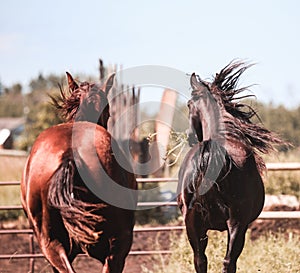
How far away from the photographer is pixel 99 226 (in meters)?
4.85

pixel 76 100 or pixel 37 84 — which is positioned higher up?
pixel 37 84

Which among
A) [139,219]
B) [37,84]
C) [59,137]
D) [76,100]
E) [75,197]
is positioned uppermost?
[37,84]

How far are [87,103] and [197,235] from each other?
1528mm

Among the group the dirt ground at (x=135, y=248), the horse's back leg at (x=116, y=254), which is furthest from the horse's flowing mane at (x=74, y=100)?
the dirt ground at (x=135, y=248)

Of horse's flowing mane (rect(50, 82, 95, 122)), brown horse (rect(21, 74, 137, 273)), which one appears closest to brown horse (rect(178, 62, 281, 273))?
brown horse (rect(21, 74, 137, 273))

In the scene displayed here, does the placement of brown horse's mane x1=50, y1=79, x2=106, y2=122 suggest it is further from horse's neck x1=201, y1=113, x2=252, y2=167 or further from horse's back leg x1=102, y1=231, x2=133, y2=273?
horse's back leg x1=102, y1=231, x2=133, y2=273

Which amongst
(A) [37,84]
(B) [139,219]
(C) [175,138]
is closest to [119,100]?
(B) [139,219]

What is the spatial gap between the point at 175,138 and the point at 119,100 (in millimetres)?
6112

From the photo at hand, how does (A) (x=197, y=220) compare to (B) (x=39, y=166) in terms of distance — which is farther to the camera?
(A) (x=197, y=220)

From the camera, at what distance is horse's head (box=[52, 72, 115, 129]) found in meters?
5.51

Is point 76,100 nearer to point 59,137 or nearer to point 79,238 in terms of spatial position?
point 59,137

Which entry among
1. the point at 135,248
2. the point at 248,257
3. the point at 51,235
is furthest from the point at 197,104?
the point at 135,248

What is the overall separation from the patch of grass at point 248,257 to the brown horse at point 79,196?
2187 mm

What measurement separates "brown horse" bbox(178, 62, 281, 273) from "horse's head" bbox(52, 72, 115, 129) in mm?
790
